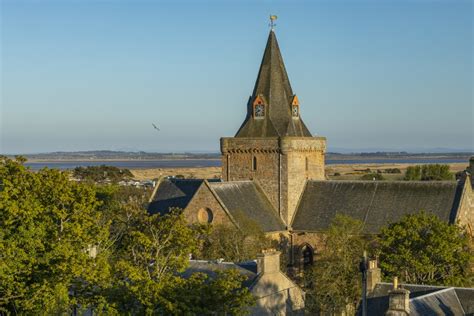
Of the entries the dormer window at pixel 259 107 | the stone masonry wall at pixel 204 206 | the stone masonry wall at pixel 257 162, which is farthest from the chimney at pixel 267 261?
the dormer window at pixel 259 107

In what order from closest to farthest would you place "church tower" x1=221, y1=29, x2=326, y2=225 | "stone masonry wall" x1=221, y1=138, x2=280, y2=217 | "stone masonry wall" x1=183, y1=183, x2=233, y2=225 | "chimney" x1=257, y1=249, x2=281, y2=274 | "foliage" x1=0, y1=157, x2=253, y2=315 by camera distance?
"foliage" x1=0, y1=157, x2=253, y2=315, "chimney" x1=257, y1=249, x2=281, y2=274, "stone masonry wall" x1=183, y1=183, x2=233, y2=225, "church tower" x1=221, y1=29, x2=326, y2=225, "stone masonry wall" x1=221, y1=138, x2=280, y2=217

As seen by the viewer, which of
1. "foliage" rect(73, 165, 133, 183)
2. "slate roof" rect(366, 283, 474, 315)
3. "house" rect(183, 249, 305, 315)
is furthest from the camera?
"foliage" rect(73, 165, 133, 183)

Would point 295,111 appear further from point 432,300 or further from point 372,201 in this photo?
point 432,300

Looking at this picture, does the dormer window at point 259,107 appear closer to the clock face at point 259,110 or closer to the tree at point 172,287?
the clock face at point 259,110

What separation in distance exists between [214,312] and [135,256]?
5.90 metres

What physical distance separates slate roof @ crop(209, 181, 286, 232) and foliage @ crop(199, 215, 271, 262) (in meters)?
2.44

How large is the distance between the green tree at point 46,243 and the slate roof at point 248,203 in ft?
71.2

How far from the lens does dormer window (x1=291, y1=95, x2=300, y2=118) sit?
6288 cm

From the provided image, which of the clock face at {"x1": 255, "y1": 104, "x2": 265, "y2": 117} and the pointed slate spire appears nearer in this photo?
the pointed slate spire

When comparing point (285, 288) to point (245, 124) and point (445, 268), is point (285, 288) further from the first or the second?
point (245, 124)

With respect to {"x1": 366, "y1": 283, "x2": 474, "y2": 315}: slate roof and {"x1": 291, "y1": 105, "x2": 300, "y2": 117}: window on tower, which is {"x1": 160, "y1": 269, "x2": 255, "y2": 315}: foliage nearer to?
{"x1": 366, "y1": 283, "x2": 474, "y2": 315}: slate roof

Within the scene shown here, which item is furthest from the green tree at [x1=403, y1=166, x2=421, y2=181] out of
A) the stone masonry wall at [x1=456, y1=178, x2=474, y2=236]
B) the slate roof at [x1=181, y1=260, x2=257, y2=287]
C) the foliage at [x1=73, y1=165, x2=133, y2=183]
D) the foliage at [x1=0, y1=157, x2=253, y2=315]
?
the foliage at [x1=0, y1=157, x2=253, y2=315]

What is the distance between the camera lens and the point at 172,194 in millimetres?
62469

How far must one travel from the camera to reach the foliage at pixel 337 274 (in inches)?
1842
